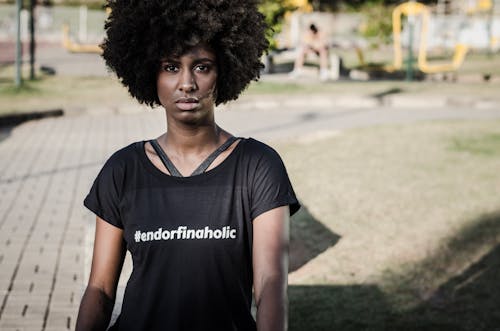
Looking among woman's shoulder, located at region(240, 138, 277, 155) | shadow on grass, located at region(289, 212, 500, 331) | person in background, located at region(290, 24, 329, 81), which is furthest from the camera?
person in background, located at region(290, 24, 329, 81)

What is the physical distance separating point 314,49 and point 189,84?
70.4 feet

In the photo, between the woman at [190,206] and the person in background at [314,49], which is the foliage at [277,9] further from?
the woman at [190,206]

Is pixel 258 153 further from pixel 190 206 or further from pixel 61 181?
pixel 61 181

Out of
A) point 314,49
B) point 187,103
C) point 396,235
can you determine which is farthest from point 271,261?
point 314,49

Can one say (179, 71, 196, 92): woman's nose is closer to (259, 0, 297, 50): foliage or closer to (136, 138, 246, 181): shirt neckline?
(136, 138, 246, 181): shirt neckline

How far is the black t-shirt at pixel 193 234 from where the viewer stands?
2496 mm

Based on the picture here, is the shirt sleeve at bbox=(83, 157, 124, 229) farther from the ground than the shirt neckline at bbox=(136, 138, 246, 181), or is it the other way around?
the shirt neckline at bbox=(136, 138, 246, 181)

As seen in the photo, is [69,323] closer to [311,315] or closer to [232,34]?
[311,315]

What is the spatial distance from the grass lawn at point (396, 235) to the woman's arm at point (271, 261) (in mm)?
2749

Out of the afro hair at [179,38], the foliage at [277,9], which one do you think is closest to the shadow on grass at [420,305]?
the afro hair at [179,38]

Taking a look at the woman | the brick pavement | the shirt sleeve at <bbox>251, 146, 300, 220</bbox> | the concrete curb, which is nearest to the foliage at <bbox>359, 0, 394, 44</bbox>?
the concrete curb

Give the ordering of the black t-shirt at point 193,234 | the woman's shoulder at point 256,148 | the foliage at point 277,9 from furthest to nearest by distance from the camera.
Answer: the foliage at point 277,9 < the woman's shoulder at point 256,148 < the black t-shirt at point 193,234

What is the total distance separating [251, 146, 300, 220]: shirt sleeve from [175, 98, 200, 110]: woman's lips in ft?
0.87

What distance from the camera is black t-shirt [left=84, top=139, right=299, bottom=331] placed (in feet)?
8.19
